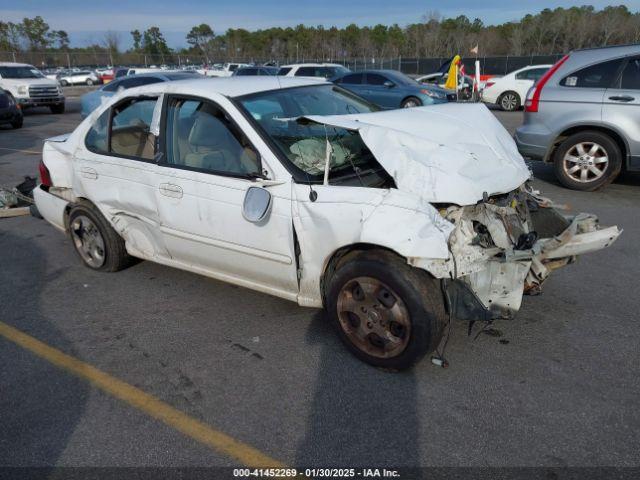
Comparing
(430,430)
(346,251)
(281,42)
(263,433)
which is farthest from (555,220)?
(281,42)

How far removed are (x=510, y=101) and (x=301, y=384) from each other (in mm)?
17689

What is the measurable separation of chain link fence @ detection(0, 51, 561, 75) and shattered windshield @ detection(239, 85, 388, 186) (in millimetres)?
33400

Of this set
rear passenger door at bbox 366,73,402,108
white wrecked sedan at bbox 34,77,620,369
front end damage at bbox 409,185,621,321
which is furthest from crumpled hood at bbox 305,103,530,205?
rear passenger door at bbox 366,73,402,108

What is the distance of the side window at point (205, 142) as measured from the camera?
348 cm

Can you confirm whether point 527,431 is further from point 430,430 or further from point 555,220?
point 555,220

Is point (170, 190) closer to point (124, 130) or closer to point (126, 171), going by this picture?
point (126, 171)

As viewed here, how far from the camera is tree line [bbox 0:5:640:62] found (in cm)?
6294

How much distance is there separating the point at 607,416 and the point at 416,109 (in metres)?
2.49

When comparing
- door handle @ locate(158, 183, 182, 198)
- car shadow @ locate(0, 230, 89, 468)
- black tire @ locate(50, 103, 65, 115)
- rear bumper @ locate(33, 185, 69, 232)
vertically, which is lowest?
car shadow @ locate(0, 230, 89, 468)

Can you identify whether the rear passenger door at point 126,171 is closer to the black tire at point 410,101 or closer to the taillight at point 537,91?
the taillight at point 537,91

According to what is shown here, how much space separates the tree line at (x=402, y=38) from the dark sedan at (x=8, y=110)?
134ft

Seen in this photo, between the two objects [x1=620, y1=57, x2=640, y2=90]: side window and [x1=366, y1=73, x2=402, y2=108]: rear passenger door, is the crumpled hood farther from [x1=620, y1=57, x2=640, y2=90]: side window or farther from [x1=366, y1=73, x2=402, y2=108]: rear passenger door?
[x1=366, y1=73, x2=402, y2=108]: rear passenger door

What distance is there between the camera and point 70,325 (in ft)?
12.7

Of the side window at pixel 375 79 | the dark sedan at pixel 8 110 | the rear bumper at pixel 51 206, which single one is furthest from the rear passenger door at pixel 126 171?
the dark sedan at pixel 8 110
